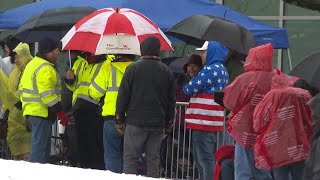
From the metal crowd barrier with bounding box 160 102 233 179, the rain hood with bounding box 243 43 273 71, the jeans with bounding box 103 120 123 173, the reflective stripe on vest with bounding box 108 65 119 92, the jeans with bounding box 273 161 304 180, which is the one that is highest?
the rain hood with bounding box 243 43 273 71

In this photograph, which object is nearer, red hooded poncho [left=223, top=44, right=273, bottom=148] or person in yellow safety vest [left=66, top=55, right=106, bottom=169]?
red hooded poncho [left=223, top=44, right=273, bottom=148]

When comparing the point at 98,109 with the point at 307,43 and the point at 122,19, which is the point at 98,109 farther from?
the point at 307,43

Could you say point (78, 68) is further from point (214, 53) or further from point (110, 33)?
point (214, 53)

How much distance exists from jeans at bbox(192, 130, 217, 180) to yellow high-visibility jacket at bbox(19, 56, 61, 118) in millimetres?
1805

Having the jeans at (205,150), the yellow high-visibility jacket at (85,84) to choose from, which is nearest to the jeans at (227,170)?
the jeans at (205,150)

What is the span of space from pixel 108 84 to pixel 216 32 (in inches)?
84.1

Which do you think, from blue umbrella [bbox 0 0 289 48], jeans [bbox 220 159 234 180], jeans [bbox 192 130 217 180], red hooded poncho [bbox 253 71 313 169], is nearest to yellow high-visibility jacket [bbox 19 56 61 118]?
jeans [bbox 192 130 217 180]

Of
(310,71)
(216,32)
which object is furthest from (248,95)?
(216,32)

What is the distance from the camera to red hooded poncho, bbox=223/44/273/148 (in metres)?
9.12

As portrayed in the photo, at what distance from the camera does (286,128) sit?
854 centimetres

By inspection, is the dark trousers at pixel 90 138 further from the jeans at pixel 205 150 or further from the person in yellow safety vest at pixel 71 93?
the jeans at pixel 205 150

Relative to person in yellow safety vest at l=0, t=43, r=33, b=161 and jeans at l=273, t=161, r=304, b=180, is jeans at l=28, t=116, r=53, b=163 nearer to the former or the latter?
person in yellow safety vest at l=0, t=43, r=33, b=161

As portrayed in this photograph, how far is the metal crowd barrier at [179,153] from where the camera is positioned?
12132mm

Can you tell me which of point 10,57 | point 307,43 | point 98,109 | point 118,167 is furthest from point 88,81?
point 307,43
